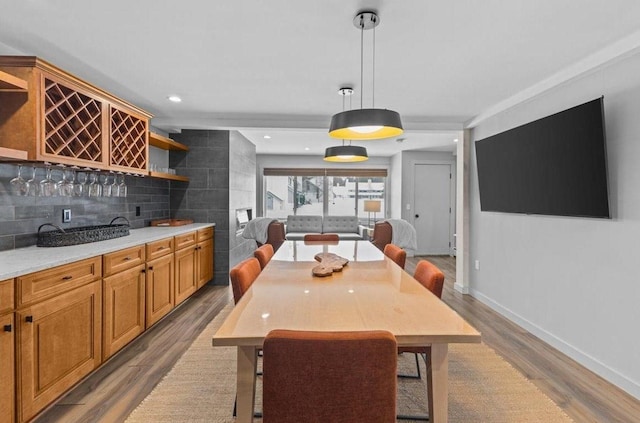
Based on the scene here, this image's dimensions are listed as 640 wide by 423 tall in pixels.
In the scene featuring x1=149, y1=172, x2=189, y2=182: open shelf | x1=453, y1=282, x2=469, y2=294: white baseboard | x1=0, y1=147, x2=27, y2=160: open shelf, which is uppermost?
x1=149, y1=172, x2=189, y2=182: open shelf

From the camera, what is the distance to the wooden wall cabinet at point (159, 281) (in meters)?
3.11

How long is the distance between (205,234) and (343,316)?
3.52 meters

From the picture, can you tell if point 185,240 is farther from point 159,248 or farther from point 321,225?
point 321,225

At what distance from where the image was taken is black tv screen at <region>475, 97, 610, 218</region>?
2406mm

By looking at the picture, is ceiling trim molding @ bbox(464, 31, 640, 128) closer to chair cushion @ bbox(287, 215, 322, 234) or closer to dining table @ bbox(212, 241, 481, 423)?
dining table @ bbox(212, 241, 481, 423)

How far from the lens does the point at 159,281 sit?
3289 millimetres

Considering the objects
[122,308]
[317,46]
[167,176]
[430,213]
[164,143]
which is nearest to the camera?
[317,46]

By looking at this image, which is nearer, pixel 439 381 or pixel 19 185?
pixel 439 381

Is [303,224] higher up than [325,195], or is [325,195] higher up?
[325,195]

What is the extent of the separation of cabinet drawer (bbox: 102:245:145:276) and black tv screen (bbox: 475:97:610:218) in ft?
11.4

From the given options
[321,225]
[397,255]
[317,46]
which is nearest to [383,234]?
[397,255]

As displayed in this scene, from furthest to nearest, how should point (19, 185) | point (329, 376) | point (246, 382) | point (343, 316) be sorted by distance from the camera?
point (19, 185)
point (343, 316)
point (246, 382)
point (329, 376)

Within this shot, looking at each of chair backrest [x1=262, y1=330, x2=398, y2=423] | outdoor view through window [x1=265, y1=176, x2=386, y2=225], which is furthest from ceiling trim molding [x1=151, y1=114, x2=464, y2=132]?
outdoor view through window [x1=265, y1=176, x2=386, y2=225]

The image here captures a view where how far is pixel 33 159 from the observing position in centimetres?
216
